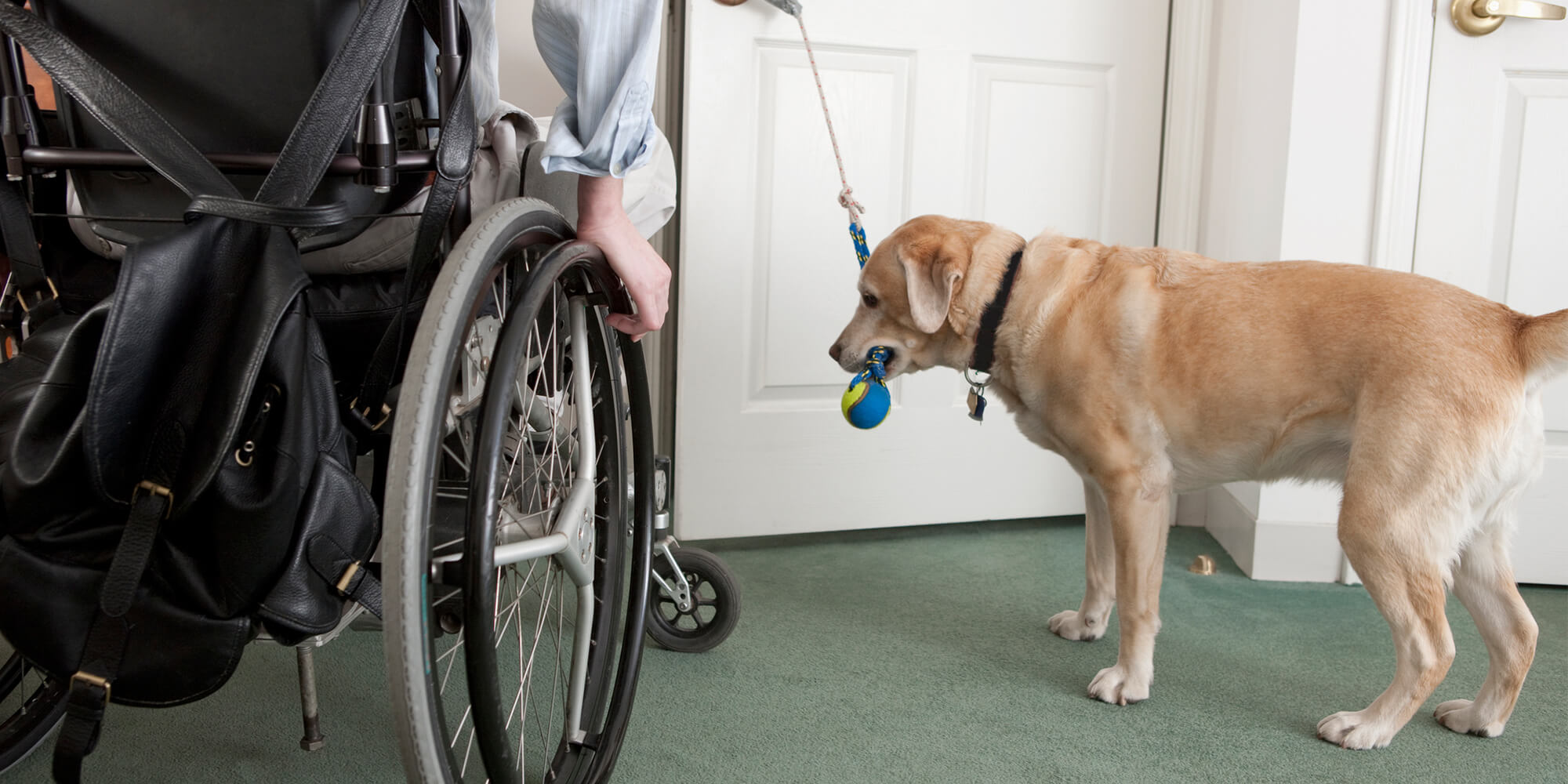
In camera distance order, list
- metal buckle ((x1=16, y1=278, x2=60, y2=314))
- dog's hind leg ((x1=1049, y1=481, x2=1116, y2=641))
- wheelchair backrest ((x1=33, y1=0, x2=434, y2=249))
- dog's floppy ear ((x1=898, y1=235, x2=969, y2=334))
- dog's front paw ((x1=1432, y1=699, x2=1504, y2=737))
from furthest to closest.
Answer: dog's hind leg ((x1=1049, y1=481, x2=1116, y2=641)) → dog's floppy ear ((x1=898, y1=235, x2=969, y2=334)) → dog's front paw ((x1=1432, y1=699, x2=1504, y2=737)) → metal buckle ((x1=16, y1=278, x2=60, y2=314)) → wheelchair backrest ((x1=33, y1=0, x2=434, y2=249))

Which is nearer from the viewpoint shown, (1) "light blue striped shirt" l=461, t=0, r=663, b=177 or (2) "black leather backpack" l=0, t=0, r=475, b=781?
(2) "black leather backpack" l=0, t=0, r=475, b=781

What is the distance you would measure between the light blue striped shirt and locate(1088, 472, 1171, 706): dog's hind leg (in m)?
0.89

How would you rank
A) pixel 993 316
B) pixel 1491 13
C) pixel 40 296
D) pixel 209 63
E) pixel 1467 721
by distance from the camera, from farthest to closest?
pixel 1491 13 < pixel 993 316 < pixel 1467 721 < pixel 40 296 < pixel 209 63

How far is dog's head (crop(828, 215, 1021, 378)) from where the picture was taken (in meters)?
1.58

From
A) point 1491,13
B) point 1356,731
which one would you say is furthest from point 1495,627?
point 1491,13

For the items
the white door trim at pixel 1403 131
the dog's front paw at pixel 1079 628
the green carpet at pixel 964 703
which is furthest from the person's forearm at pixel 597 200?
the white door trim at pixel 1403 131

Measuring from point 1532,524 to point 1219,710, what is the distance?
949 millimetres

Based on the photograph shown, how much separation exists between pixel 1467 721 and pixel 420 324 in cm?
143

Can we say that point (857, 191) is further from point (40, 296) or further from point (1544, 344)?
point (40, 296)

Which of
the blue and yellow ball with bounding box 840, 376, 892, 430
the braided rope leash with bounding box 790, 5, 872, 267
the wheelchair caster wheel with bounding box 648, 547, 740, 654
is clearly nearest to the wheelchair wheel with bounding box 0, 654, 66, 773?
the wheelchair caster wheel with bounding box 648, 547, 740, 654

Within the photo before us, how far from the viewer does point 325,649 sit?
62.6 inches

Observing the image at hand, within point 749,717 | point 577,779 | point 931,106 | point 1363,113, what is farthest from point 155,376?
point 1363,113

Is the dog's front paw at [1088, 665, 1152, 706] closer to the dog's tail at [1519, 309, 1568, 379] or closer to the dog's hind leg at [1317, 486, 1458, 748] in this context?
the dog's hind leg at [1317, 486, 1458, 748]

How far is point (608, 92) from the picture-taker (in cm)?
100
